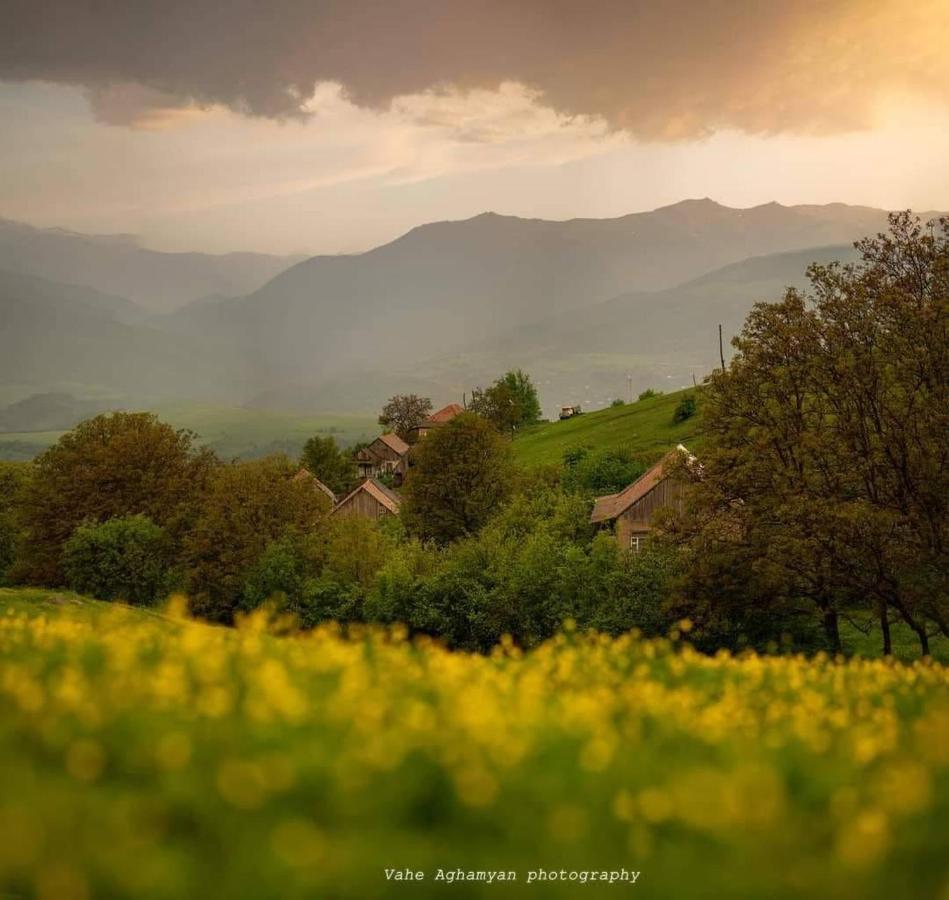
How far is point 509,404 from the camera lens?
178875 mm

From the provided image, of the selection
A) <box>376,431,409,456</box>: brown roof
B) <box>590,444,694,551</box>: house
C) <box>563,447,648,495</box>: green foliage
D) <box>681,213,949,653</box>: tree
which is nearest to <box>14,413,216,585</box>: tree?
<box>590,444,694,551</box>: house

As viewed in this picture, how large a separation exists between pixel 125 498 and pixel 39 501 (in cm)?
639

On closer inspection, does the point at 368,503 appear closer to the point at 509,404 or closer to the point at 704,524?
the point at 704,524

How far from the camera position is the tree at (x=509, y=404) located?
17788 centimetres

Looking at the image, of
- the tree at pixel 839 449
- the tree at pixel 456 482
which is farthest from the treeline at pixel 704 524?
the tree at pixel 456 482

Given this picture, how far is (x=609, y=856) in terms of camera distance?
5895 millimetres

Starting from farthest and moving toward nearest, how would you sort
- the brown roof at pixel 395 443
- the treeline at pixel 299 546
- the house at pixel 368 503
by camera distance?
the brown roof at pixel 395 443
the house at pixel 368 503
the treeline at pixel 299 546

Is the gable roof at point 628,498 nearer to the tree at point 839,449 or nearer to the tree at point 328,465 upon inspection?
the tree at point 839,449

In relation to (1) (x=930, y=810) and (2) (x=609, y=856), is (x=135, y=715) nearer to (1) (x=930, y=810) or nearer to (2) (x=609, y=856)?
(2) (x=609, y=856)

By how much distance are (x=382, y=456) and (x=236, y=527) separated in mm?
119641

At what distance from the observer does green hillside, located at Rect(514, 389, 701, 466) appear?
119875 mm

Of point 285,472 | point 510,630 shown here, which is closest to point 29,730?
point 510,630

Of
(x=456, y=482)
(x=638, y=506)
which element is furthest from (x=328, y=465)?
(x=638, y=506)

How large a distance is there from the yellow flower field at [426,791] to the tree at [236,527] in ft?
195
